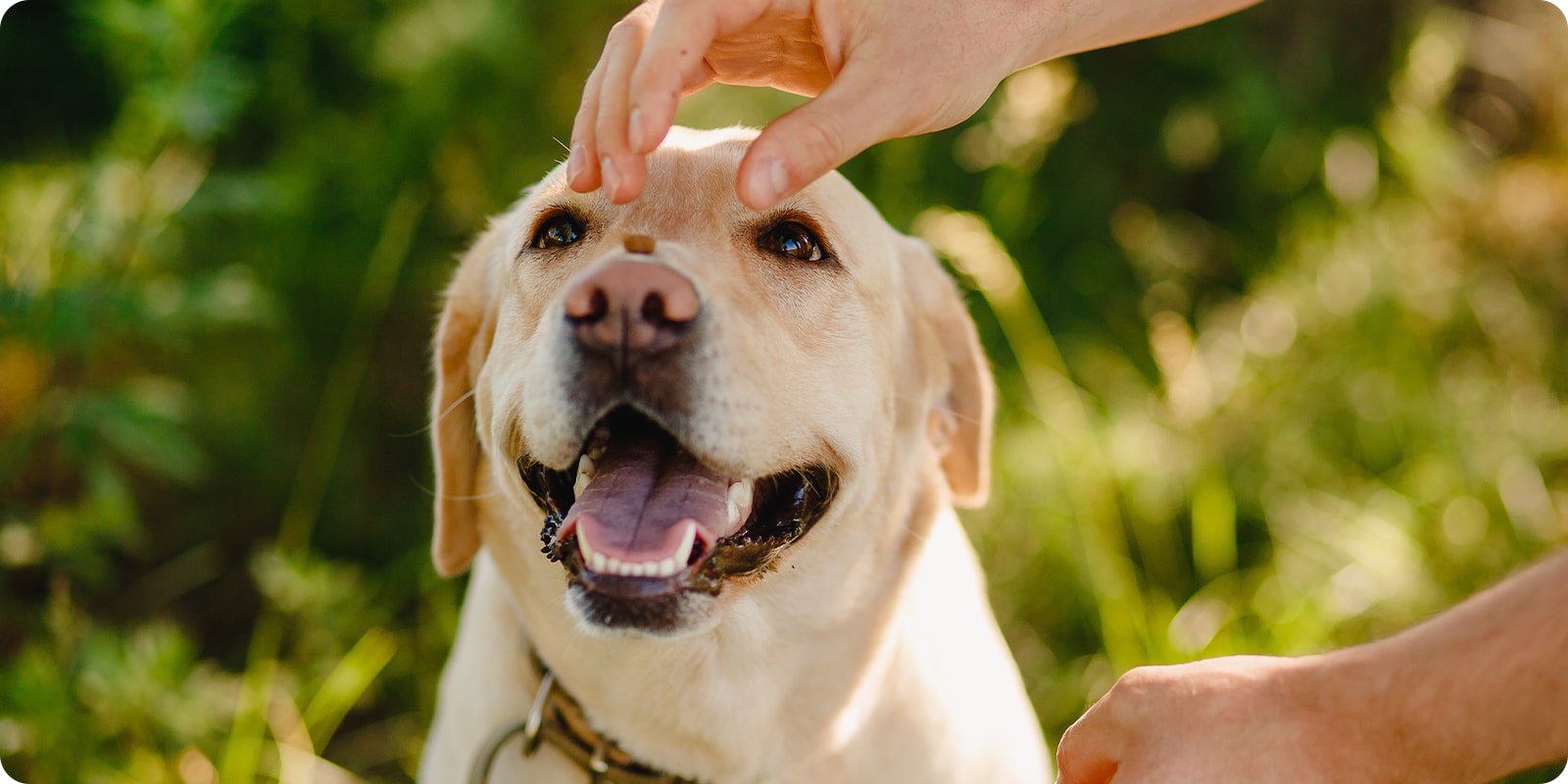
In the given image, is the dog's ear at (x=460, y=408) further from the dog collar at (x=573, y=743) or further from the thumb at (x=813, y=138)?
the thumb at (x=813, y=138)

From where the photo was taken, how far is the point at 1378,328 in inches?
175

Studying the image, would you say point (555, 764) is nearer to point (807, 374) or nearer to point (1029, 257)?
point (807, 374)

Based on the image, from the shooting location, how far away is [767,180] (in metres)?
1.66

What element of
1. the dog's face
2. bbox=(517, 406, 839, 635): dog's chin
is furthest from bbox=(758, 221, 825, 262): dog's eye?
bbox=(517, 406, 839, 635): dog's chin

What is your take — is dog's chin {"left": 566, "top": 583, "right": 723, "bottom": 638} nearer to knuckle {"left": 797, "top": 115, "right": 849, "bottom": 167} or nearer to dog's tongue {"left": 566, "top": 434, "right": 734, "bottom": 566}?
dog's tongue {"left": 566, "top": 434, "right": 734, "bottom": 566}

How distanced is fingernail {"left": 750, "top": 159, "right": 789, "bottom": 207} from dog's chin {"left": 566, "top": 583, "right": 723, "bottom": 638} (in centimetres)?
65

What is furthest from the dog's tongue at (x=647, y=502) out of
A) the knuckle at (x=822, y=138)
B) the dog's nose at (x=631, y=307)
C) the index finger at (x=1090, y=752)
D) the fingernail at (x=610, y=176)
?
the index finger at (x=1090, y=752)

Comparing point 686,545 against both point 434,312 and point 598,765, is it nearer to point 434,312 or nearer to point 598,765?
point 598,765

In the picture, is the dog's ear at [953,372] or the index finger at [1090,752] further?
the dog's ear at [953,372]

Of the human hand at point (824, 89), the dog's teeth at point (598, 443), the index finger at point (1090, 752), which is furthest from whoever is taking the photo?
the dog's teeth at point (598, 443)

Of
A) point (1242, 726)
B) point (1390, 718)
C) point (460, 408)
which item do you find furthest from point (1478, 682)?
point (460, 408)

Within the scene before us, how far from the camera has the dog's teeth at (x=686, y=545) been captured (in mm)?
1812

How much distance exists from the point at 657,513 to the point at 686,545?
79 millimetres

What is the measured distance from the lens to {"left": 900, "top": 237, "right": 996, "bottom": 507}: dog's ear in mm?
2494
